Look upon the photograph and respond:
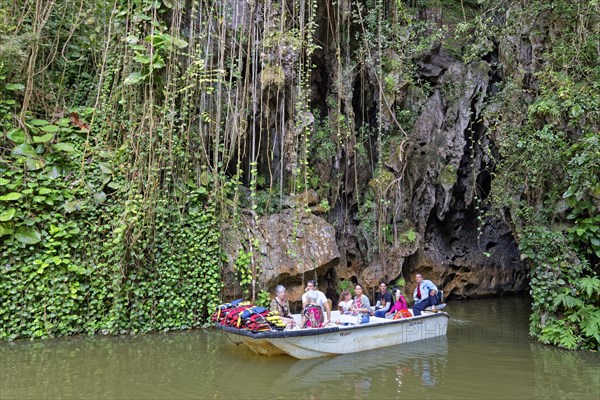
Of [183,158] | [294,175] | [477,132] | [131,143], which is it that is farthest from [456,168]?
[131,143]

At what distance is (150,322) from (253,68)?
584cm

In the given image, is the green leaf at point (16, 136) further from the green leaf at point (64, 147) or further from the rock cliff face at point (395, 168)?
the rock cliff face at point (395, 168)

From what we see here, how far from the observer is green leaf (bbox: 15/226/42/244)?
8444 mm

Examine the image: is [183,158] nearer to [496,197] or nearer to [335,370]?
[335,370]

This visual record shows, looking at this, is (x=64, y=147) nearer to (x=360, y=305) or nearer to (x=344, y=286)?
(x=360, y=305)

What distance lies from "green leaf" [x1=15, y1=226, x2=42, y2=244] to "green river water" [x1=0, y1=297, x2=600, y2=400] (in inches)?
67.3

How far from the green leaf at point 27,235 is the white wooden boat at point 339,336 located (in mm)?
3680

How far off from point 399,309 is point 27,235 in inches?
270

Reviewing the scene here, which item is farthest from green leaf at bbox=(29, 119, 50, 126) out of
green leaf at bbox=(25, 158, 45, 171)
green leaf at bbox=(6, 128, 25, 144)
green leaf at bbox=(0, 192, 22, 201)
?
green leaf at bbox=(0, 192, 22, 201)

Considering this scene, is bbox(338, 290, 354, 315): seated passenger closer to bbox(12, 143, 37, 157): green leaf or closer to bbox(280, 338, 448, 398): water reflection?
bbox(280, 338, 448, 398): water reflection

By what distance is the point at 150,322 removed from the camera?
9055 mm

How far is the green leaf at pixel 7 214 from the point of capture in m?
8.27

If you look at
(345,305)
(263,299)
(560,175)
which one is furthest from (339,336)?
(560,175)

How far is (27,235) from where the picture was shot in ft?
27.9
